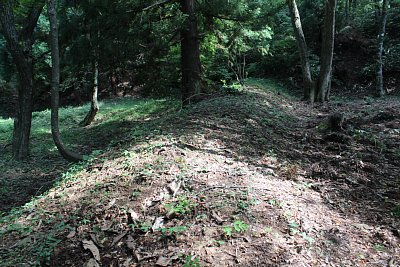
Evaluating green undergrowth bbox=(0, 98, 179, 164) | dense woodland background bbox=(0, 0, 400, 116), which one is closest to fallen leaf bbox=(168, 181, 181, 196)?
dense woodland background bbox=(0, 0, 400, 116)

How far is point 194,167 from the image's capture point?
4.78 metres

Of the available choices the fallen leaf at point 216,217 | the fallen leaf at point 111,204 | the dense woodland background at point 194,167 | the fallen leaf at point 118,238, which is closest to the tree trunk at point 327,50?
the dense woodland background at point 194,167

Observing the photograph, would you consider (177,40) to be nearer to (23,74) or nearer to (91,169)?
(23,74)

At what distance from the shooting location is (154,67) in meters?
10.2

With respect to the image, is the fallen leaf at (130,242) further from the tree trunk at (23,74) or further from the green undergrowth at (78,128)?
the tree trunk at (23,74)

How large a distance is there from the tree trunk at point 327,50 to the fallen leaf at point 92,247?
10935 mm

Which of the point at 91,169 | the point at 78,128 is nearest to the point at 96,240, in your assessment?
the point at 91,169

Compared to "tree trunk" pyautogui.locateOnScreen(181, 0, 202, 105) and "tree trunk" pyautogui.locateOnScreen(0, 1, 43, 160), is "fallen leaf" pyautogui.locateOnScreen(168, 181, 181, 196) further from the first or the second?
"tree trunk" pyautogui.locateOnScreen(0, 1, 43, 160)

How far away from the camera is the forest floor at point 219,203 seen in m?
3.21

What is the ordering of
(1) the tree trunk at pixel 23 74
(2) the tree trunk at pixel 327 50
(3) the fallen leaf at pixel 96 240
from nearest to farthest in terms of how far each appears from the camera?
(3) the fallen leaf at pixel 96 240
(1) the tree trunk at pixel 23 74
(2) the tree trunk at pixel 327 50

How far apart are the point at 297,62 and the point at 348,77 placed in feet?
10.1

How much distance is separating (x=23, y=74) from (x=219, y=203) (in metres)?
8.42

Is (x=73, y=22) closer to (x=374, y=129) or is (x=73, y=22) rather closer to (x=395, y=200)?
(x=374, y=129)

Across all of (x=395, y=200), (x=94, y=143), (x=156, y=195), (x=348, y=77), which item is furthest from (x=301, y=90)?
(x=156, y=195)
